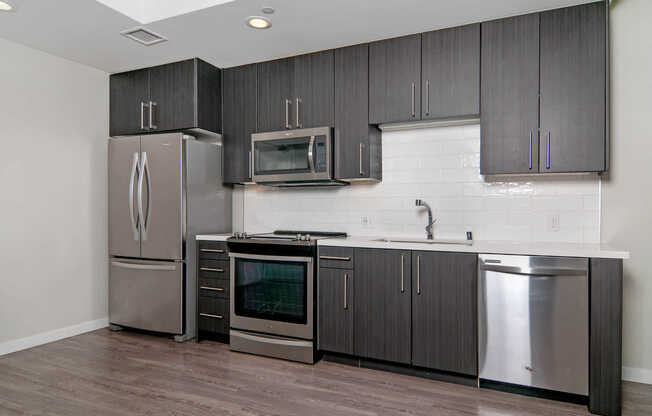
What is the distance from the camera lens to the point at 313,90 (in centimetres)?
354

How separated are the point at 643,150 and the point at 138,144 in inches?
160

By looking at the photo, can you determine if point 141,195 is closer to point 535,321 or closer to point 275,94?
point 275,94

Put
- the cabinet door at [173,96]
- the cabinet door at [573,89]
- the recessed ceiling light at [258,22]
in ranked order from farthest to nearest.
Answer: the cabinet door at [173,96]
the recessed ceiling light at [258,22]
the cabinet door at [573,89]

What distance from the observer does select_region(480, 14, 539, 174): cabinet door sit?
2826 mm

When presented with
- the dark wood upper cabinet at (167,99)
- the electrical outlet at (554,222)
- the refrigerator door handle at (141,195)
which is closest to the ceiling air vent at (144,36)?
the dark wood upper cabinet at (167,99)

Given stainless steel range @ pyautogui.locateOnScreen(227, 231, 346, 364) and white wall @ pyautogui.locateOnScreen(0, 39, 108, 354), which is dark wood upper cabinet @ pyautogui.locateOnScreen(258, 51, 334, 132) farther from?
white wall @ pyautogui.locateOnScreen(0, 39, 108, 354)

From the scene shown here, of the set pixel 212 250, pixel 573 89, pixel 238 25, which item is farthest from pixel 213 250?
pixel 573 89

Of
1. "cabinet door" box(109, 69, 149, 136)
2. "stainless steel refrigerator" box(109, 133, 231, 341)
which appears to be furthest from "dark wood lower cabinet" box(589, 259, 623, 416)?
"cabinet door" box(109, 69, 149, 136)

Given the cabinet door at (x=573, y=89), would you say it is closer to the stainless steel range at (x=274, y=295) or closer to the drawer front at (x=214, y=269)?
the stainless steel range at (x=274, y=295)

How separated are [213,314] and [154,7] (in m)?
2.53

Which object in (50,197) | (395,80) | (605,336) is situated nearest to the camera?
(605,336)

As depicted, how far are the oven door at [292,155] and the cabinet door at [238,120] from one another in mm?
217

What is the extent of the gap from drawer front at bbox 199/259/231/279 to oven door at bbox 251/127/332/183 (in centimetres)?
82

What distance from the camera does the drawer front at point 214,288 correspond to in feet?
11.8
